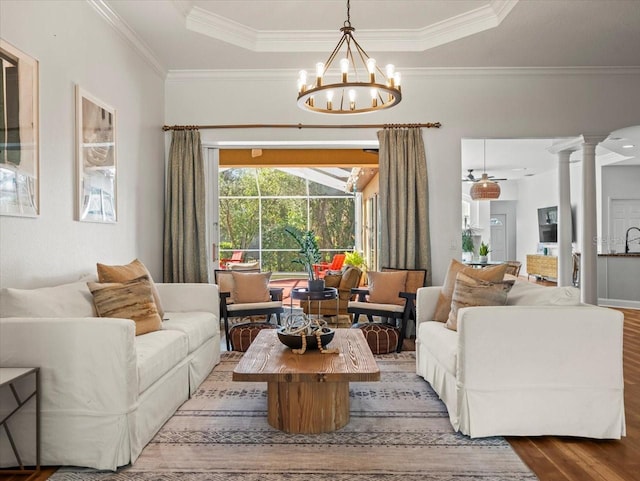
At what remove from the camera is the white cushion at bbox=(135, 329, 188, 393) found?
2640mm

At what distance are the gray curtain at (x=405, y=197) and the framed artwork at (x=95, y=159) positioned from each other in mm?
2771

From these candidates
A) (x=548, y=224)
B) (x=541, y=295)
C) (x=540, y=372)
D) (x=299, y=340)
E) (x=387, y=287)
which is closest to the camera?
(x=540, y=372)

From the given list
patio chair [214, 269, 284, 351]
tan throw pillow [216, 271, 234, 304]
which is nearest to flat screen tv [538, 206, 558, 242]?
patio chair [214, 269, 284, 351]

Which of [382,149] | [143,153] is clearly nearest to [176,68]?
[143,153]

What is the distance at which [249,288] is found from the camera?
541 centimetres

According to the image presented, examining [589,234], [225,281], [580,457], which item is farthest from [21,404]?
[589,234]

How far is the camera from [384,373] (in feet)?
13.4

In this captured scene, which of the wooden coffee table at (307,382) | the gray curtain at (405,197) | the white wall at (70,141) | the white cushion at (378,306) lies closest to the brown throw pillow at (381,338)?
the white cushion at (378,306)

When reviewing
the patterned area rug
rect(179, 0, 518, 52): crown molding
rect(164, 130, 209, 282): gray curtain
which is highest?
rect(179, 0, 518, 52): crown molding

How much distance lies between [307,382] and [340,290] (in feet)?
12.9

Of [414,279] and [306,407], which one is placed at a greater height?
[414,279]

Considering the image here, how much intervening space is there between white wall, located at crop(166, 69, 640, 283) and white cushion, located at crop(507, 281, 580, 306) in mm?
1973

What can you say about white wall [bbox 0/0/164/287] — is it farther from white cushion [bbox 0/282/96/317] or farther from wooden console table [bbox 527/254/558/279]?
wooden console table [bbox 527/254/558/279]

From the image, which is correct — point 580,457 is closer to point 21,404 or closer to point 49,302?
point 21,404
